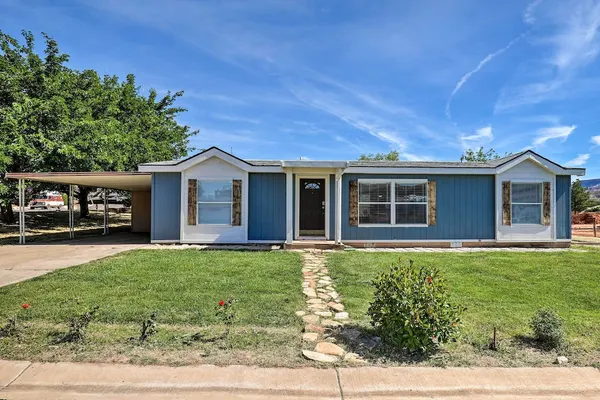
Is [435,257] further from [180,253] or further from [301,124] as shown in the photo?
[301,124]

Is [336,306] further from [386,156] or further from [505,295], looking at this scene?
[386,156]

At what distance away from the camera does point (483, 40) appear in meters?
10.6

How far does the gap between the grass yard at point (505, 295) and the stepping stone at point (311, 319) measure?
16.8 inches

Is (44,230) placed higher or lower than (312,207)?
lower

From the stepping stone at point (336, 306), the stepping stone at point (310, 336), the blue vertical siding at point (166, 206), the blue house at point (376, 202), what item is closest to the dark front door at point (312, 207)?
the blue house at point (376, 202)

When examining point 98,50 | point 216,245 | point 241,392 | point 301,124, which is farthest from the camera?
point 301,124

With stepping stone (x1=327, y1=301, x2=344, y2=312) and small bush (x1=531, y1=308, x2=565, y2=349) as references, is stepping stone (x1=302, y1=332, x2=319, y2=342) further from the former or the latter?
small bush (x1=531, y1=308, x2=565, y2=349)

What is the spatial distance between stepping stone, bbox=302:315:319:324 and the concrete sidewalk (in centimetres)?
104

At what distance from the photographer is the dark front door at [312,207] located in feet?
36.9

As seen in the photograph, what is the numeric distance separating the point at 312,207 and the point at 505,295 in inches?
282

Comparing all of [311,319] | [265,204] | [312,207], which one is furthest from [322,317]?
[312,207]

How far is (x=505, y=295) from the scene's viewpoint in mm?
4762

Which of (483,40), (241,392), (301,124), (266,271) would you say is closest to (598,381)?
(241,392)

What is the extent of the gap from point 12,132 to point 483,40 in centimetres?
1671
